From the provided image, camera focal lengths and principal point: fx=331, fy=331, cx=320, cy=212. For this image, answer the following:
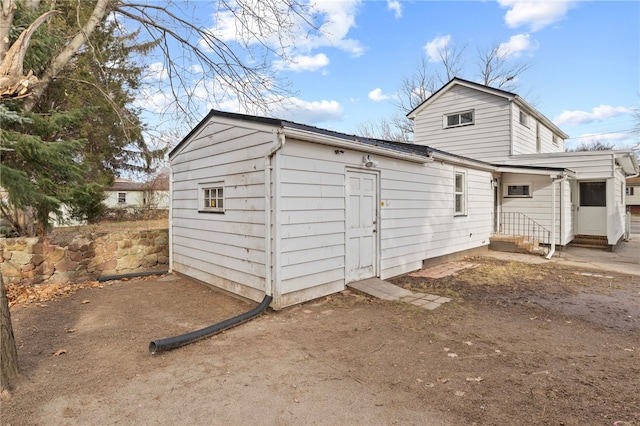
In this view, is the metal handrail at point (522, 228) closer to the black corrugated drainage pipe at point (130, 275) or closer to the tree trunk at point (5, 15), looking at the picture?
the black corrugated drainage pipe at point (130, 275)

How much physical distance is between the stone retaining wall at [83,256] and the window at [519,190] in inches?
448

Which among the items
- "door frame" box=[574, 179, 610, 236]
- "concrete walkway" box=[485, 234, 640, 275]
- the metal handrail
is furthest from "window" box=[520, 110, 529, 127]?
"concrete walkway" box=[485, 234, 640, 275]

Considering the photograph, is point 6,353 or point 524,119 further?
point 524,119

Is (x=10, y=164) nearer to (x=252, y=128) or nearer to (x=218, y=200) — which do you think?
(x=218, y=200)

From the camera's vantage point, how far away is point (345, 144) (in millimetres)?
5637

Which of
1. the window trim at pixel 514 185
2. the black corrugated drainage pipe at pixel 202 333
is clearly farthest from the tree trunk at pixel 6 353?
the window trim at pixel 514 185

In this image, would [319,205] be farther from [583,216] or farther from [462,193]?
[583,216]

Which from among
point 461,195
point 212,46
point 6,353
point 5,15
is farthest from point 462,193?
point 5,15

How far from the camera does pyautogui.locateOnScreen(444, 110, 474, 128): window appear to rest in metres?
13.7

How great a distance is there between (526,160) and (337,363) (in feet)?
38.9

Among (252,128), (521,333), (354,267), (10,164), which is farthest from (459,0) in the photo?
(10,164)

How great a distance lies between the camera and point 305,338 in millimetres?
4023

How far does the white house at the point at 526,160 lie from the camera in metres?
11.1

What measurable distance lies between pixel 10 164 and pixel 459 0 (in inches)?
425
